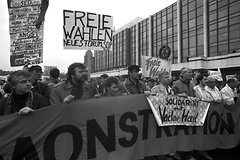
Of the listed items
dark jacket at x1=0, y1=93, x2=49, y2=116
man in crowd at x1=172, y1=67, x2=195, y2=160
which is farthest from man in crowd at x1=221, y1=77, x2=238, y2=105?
dark jacket at x1=0, y1=93, x2=49, y2=116

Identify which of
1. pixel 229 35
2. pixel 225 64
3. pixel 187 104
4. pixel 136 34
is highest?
pixel 136 34

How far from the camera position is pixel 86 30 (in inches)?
180

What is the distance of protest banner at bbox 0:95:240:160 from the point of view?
2.41 meters

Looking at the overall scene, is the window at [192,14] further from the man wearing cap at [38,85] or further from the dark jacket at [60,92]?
the dark jacket at [60,92]

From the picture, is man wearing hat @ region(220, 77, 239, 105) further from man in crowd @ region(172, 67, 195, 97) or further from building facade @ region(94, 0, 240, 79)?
building facade @ region(94, 0, 240, 79)

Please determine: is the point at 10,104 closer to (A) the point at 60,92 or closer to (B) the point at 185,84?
(A) the point at 60,92

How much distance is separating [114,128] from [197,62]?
25133 mm

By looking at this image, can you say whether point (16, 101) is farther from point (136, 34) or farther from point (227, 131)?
point (136, 34)

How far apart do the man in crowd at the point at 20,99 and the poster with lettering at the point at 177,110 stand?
185 centimetres

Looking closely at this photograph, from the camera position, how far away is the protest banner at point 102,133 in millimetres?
2410

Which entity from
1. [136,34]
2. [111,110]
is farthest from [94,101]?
[136,34]

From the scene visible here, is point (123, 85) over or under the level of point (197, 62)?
under

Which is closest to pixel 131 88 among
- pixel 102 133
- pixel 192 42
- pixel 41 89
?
pixel 102 133

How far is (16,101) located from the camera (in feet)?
7.96
